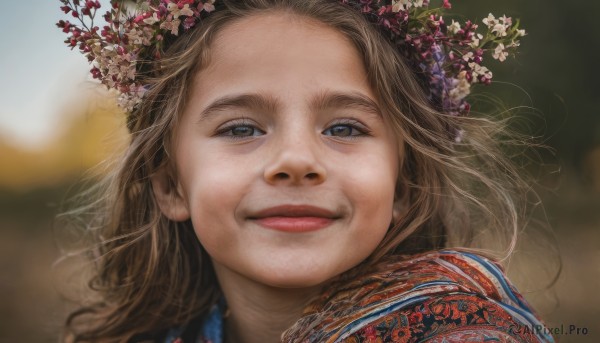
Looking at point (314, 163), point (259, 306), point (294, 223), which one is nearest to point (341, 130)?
point (314, 163)

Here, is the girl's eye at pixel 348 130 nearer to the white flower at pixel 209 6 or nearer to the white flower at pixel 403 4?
the white flower at pixel 403 4

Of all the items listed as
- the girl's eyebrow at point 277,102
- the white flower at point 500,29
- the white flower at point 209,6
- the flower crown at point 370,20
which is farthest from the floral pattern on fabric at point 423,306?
the white flower at point 209,6

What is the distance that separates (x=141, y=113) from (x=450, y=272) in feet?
4.08

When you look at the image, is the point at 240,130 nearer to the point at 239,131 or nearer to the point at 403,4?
the point at 239,131

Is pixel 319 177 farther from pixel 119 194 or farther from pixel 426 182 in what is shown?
pixel 119 194

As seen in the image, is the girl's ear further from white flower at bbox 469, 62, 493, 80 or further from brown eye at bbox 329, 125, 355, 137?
white flower at bbox 469, 62, 493, 80

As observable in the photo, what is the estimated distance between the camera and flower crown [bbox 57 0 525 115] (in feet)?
8.00

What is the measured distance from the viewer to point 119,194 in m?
2.80

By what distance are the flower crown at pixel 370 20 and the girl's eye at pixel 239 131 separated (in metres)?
0.41

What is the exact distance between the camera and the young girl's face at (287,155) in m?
2.16

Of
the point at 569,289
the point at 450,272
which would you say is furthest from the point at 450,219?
the point at 569,289

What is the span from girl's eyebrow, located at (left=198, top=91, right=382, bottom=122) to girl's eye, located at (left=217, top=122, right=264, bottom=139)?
0.19 ft

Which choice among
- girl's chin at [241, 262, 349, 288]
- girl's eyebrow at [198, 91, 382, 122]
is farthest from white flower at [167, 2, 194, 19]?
girl's chin at [241, 262, 349, 288]

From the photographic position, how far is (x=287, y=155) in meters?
2.09
